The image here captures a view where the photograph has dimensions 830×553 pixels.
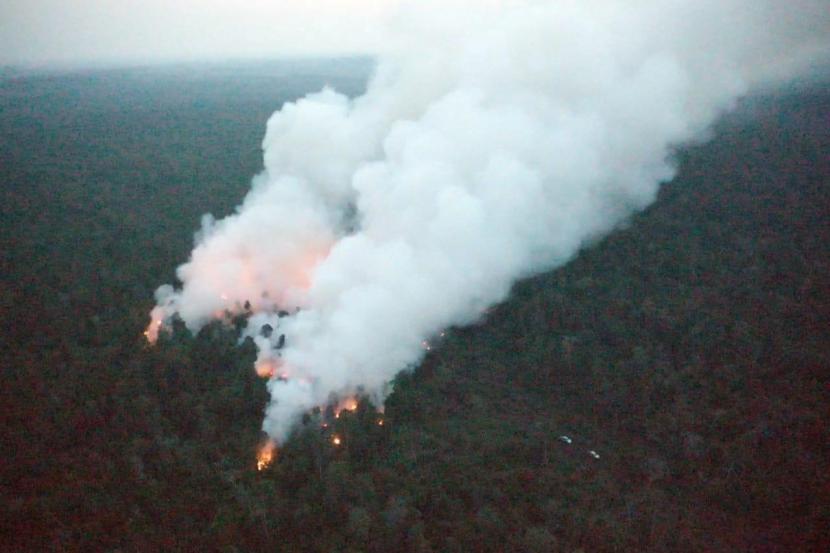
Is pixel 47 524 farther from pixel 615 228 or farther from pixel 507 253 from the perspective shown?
pixel 615 228

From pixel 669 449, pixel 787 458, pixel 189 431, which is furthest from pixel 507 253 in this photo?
pixel 189 431

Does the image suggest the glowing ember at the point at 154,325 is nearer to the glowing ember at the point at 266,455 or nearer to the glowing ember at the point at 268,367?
the glowing ember at the point at 268,367

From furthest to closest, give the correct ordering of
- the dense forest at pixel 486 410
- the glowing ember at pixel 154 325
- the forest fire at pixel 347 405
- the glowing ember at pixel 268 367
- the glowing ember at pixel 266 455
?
the glowing ember at pixel 154 325 → the glowing ember at pixel 268 367 → the forest fire at pixel 347 405 → the glowing ember at pixel 266 455 → the dense forest at pixel 486 410

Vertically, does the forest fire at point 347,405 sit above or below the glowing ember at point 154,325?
below

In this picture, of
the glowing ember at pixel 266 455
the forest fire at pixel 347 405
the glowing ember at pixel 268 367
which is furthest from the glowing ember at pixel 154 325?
the forest fire at pixel 347 405

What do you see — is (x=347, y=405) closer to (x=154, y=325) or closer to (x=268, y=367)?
(x=268, y=367)

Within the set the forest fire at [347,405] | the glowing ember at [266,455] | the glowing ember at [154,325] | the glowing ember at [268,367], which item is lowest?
the glowing ember at [266,455]
